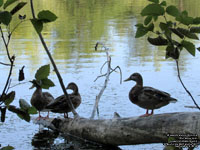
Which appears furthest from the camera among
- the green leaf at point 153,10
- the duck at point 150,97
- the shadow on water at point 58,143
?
the shadow on water at point 58,143

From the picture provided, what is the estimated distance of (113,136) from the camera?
5.01 metres

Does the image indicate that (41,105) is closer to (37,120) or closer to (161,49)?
(37,120)

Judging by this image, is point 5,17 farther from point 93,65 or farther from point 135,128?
point 93,65

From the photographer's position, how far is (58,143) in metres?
6.07

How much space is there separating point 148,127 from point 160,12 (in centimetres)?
278

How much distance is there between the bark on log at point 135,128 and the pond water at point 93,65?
0.69 m

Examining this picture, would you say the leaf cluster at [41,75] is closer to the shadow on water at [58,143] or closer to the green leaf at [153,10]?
the green leaf at [153,10]

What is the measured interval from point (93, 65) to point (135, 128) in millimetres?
7145

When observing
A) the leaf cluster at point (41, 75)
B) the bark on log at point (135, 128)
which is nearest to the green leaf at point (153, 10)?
the leaf cluster at point (41, 75)

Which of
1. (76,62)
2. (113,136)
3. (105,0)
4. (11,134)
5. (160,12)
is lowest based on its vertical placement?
(105,0)

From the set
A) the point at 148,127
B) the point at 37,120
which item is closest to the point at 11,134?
the point at 37,120

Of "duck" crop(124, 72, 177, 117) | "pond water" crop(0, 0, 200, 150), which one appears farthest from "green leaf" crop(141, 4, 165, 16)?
"duck" crop(124, 72, 177, 117)

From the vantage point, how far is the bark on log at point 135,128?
4.19 meters

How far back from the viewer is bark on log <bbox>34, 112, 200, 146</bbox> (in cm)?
419
